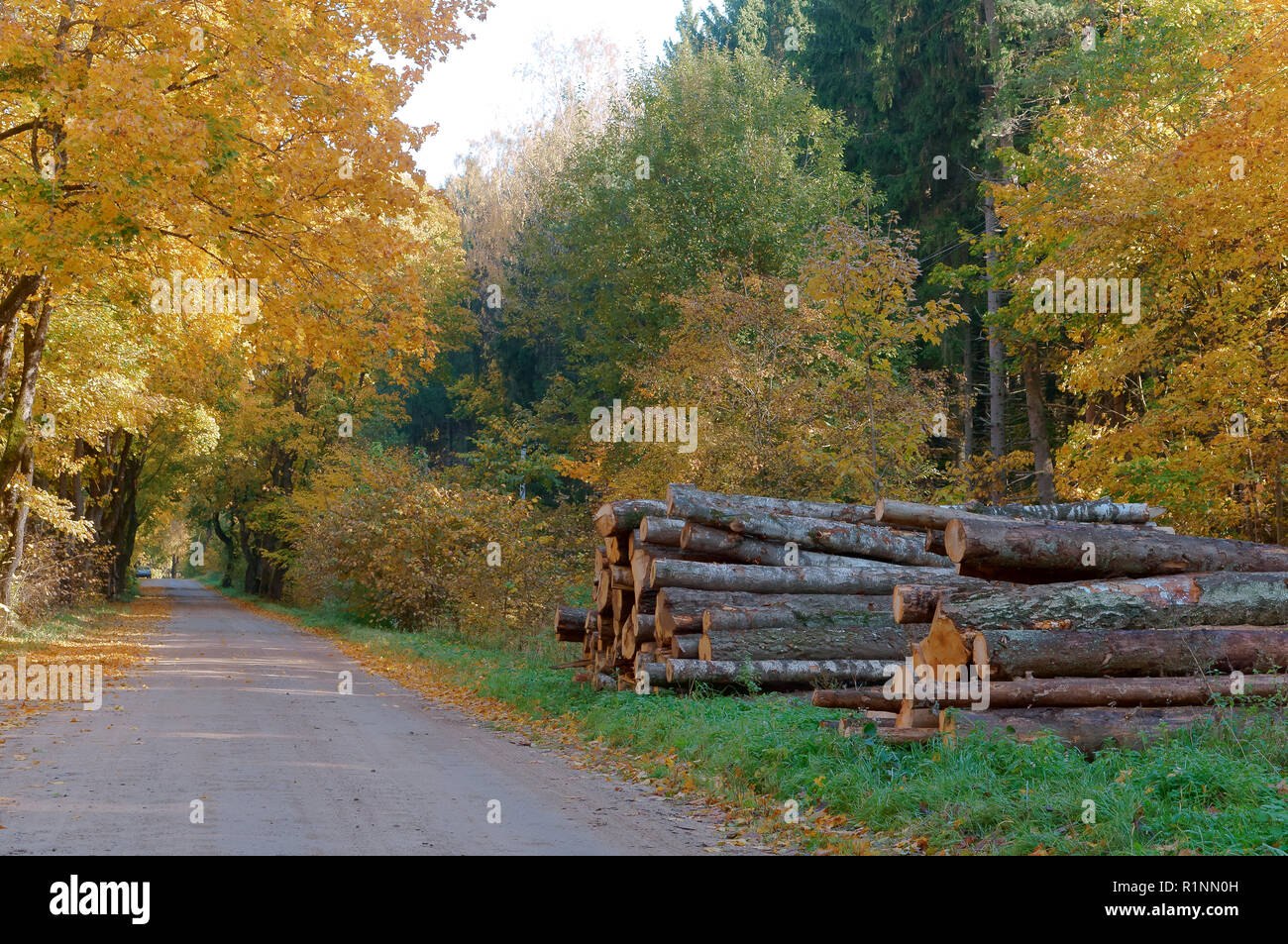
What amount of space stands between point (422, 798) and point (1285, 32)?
14.7 m

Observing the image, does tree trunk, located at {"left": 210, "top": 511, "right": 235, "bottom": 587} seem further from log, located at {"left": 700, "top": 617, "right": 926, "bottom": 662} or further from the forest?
log, located at {"left": 700, "top": 617, "right": 926, "bottom": 662}

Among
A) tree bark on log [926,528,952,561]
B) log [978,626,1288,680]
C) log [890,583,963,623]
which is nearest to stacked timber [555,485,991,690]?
tree bark on log [926,528,952,561]

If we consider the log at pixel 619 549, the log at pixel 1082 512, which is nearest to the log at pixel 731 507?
the log at pixel 619 549

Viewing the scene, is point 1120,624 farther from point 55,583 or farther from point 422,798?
point 55,583

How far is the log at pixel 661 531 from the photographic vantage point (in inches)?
503

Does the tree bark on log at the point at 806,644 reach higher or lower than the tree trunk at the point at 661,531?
lower

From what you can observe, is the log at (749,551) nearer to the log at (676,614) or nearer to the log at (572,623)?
the log at (676,614)

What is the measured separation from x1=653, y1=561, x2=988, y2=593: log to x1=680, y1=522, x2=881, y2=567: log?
0.69 feet

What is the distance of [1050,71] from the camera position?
27.7 meters

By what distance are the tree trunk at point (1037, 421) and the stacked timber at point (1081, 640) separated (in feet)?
67.0

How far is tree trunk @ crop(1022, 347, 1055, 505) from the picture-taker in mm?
28719
